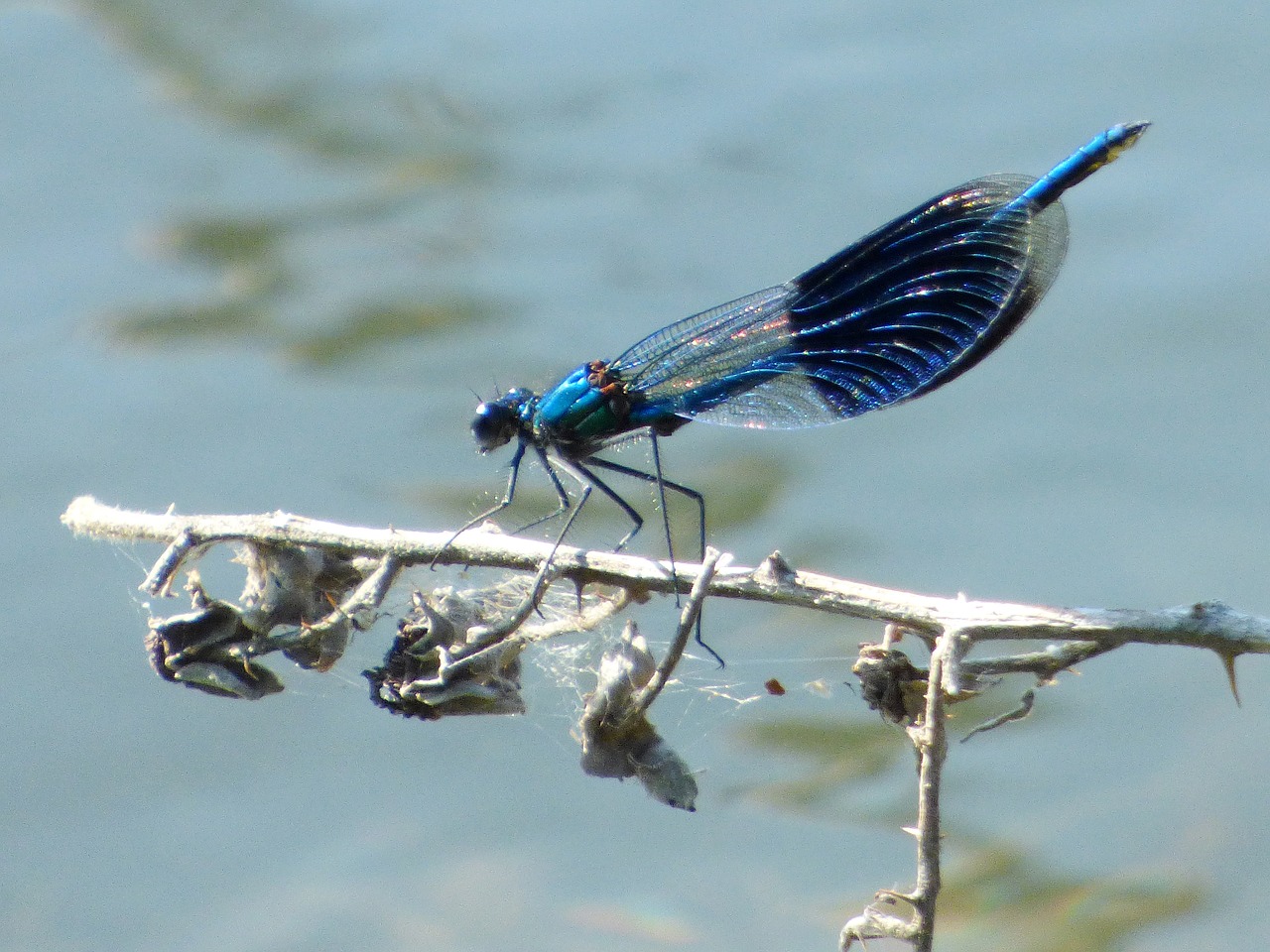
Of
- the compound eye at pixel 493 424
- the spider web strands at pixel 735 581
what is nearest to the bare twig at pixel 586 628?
the spider web strands at pixel 735 581

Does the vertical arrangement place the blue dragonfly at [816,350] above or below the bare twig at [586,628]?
above

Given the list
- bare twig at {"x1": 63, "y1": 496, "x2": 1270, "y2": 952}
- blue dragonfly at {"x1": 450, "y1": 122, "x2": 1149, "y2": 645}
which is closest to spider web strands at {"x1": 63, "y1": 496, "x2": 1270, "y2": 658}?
bare twig at {"x1": 63, "y1": 496, "x2": 1270, "y2": 952}

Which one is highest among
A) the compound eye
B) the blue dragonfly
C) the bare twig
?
the blue dragonfly

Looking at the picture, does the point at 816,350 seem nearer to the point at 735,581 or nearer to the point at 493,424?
the point at 493,424

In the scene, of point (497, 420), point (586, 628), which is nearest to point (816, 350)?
point (497, 420)

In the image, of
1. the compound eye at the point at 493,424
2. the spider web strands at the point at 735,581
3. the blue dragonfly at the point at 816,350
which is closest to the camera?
the spider web strands at the point at 735,581

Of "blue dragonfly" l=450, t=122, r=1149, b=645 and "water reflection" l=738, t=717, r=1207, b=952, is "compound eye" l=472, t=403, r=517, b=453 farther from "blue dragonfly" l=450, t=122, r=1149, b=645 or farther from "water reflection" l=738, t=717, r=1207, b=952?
"water reflection" l=738, t=717, r=1207, b=952

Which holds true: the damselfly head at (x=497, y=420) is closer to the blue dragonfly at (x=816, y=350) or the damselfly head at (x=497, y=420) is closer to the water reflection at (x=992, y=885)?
the blue dragonfly at (x=816, y=350)
